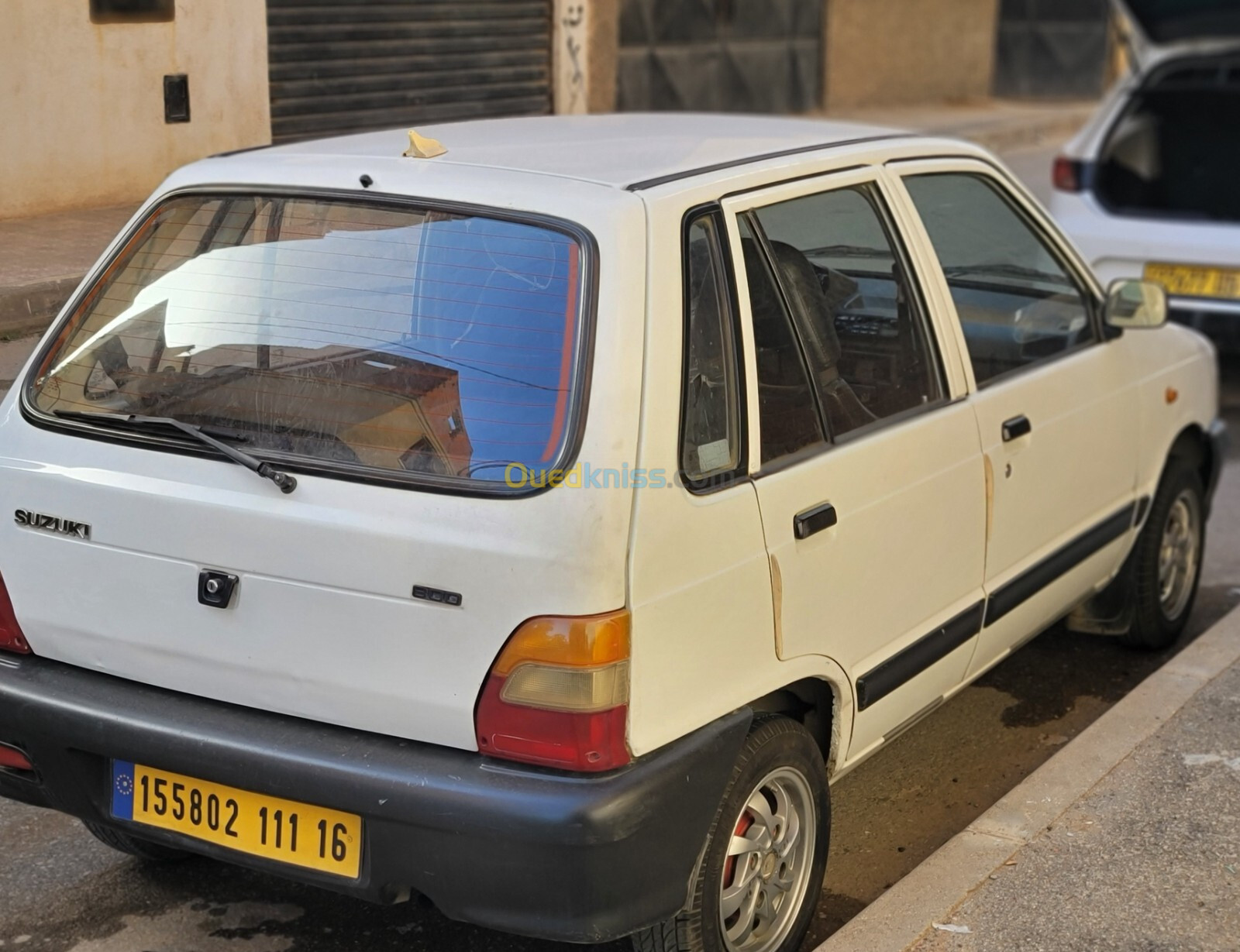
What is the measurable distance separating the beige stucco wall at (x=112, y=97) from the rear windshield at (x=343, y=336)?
191 inches

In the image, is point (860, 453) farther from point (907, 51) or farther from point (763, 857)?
point (907, 51)

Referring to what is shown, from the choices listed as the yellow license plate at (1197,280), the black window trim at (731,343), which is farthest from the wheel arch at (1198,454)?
the yellow license plate at (1197,280)

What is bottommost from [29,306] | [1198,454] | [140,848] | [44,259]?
[140,848]

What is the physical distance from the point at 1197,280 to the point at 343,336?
20.2 ft

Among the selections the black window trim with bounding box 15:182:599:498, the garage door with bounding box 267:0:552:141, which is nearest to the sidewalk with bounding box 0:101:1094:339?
the garage door with bounding box 267:0:552:141

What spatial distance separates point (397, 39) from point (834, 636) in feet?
24.8

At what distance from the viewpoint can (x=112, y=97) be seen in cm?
798

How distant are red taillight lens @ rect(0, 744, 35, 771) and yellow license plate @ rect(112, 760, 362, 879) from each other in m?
0.22

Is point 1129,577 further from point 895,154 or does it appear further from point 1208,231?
point 1208,231

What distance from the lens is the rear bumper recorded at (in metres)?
2.57

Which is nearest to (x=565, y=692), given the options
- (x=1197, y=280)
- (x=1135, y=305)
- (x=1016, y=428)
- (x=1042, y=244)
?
(x=1016, y=428)

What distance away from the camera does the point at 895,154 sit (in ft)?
12.0

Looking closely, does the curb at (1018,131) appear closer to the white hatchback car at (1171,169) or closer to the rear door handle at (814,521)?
the white hatchback car at (1171,169)

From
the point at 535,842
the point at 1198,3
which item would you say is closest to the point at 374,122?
the point at 1198,3
